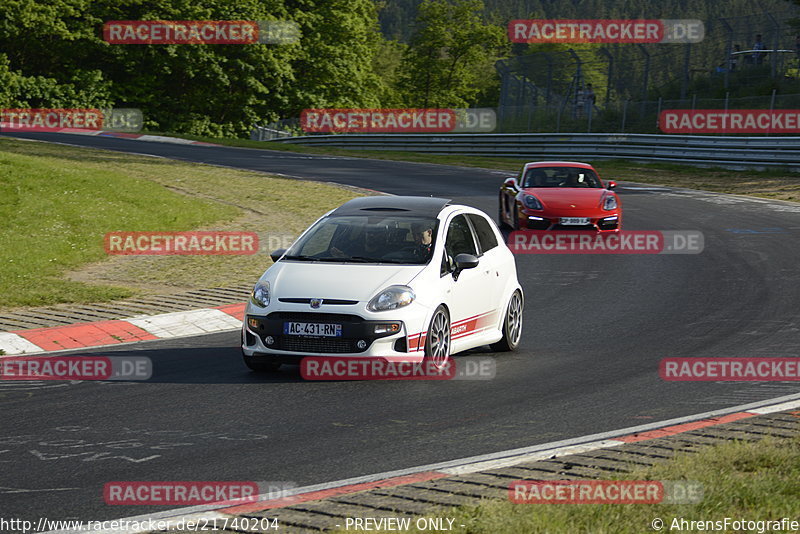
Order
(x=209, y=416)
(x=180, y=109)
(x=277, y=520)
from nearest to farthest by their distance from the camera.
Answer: (x=277, y=520) < (x=209, y=416) < (x=180, y=109)

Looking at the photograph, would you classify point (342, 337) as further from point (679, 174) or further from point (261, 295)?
point (679, 174)

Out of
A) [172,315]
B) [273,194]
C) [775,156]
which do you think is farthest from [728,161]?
[172,315]

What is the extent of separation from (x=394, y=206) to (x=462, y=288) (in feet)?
3.65

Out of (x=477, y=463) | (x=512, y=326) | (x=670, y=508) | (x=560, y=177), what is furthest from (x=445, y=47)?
(x=670, y=508)

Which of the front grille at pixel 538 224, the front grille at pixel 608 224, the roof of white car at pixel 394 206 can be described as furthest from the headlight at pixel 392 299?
the front grille at pixel 608 224

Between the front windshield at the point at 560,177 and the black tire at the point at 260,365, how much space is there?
11.7 m

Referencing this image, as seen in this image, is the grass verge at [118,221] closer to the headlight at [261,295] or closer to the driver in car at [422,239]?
the headlight at [261,295]

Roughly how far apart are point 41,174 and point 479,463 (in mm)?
16182

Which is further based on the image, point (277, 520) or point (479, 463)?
point (479, 463)

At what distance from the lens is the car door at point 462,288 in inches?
385

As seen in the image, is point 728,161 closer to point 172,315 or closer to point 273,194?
point 273,194

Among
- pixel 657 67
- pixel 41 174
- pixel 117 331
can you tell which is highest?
pixel 657 67

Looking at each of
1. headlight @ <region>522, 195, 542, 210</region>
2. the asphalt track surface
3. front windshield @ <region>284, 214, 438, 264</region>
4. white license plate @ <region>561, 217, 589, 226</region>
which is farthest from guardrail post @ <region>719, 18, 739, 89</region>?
front windshield @ <region>284, 214, 438, 264</region>

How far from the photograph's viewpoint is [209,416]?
7.80 meters
